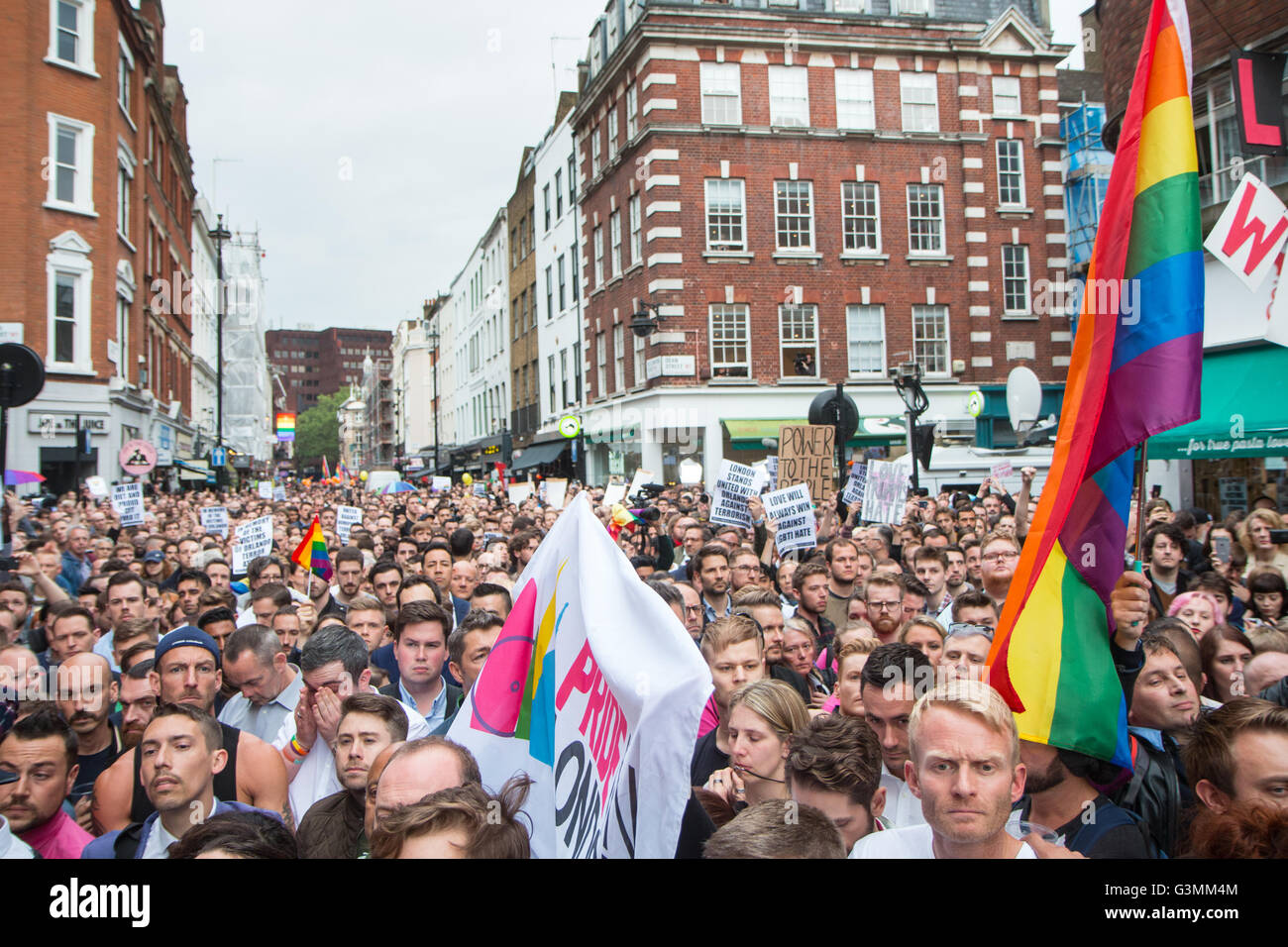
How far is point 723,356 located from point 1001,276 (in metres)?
9.21

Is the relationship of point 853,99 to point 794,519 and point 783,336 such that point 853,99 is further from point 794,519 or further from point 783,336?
point 794,519

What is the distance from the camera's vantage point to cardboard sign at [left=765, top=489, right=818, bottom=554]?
9547 millimetres

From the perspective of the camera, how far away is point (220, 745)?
3.72 metres

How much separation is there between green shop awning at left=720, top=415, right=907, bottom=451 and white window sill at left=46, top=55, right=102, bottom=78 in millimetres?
18912

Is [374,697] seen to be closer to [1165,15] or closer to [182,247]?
[1165,15]

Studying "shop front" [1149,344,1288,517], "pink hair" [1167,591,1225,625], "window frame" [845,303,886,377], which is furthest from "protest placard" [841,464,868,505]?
"window frame" [845,303,886,377]

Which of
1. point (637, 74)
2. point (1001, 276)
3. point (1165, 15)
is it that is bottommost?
→ point (1165, 15)

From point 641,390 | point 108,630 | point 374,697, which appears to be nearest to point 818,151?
point 641,390

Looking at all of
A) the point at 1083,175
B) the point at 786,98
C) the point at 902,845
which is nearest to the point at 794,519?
the point at 902,845

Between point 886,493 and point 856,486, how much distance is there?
1049 mm

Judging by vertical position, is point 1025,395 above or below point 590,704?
above

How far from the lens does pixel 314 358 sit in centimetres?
→ 16812

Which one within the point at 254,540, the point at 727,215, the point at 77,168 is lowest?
the point at 254,540
